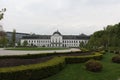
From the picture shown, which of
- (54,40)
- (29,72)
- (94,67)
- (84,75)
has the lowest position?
(84,75)

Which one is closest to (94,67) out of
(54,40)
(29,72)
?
(29,72)

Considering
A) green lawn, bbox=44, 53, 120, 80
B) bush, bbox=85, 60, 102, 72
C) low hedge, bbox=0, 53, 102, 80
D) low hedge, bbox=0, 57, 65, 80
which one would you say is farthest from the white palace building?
low hedge, bbox=0, 57, 65, 80

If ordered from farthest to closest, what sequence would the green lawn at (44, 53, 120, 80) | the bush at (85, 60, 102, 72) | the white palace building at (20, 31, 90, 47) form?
the white palace building at (20, 31, 90, 47)
the bush at (85, 60, 102, 72)
the green lawn at (44, 53, 120, 80)

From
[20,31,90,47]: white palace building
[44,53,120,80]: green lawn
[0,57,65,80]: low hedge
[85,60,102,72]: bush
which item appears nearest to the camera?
[0,57,65,80]: low hedge

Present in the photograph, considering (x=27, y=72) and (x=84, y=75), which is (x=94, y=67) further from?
(x=27, y=72)

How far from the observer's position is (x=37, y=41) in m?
170

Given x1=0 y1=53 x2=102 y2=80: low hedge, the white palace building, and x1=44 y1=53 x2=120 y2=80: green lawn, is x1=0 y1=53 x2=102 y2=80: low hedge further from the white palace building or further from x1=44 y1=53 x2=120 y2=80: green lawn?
the white palace building

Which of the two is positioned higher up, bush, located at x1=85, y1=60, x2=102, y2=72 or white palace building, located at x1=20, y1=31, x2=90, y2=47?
white palace building, located at x1=20, y1=31, x2=90, y2=47

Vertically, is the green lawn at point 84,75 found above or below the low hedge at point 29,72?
below

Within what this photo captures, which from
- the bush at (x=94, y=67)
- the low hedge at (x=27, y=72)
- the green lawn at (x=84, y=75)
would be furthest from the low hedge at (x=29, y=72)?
the bush at (x=94, y=67)

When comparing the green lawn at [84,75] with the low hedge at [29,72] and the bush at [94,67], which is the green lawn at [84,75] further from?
the low hedge at [29,72]

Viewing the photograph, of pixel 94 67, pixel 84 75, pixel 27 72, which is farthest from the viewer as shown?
pixel 94 67

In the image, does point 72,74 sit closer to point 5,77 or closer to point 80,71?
point 80,71

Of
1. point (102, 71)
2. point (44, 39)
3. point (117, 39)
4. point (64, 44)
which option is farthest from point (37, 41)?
point (102, 71)
